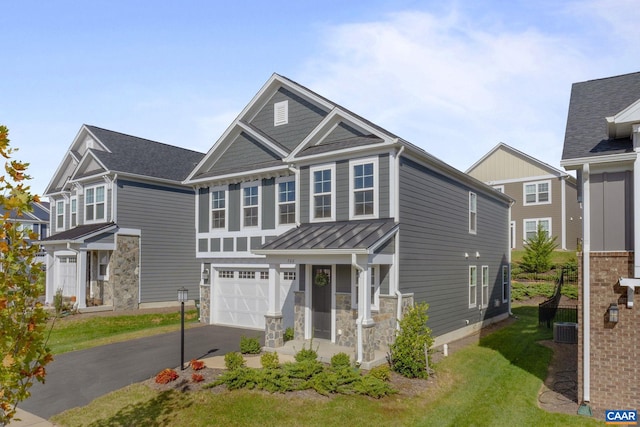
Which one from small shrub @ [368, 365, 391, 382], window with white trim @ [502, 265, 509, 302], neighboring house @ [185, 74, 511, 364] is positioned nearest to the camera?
small shrub @ [368, 365, 391, 382]

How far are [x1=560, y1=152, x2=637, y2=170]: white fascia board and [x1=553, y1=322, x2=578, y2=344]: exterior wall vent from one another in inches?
305

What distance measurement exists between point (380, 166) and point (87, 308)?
16.5 m

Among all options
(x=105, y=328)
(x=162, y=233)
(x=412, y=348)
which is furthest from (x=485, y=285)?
(x=162, y=233)

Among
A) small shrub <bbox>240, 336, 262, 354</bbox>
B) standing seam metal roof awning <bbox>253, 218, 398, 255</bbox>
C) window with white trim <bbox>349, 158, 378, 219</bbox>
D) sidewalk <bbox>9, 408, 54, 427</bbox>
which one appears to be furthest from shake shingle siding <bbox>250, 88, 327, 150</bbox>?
sidewalk <bbox>9, 408, 54, 427</bbox>

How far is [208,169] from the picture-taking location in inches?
818

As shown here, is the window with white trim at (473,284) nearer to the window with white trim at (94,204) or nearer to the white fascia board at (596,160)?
the white fascia board at (596,160)

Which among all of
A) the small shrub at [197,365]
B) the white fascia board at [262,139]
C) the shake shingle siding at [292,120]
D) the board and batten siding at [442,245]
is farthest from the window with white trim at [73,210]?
the board and batten siding at [442,245]

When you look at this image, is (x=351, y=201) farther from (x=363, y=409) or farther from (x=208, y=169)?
(x=208, y=169)

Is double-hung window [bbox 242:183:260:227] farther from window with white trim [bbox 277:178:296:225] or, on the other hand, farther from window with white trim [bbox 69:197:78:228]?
window with white trim [bbox 69:197:78:228]

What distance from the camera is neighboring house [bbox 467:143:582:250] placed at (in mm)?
32156

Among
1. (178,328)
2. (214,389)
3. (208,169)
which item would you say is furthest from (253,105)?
(214,389)

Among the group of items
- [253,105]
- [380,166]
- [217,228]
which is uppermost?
[253,105]

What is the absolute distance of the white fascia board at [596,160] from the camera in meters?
9.91

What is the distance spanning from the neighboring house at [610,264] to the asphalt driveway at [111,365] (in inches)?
410
